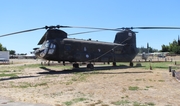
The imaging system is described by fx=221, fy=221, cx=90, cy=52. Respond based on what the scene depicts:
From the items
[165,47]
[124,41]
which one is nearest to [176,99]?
[124,41]

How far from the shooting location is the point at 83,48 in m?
24.6

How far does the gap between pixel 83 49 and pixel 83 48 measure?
4.4 inches

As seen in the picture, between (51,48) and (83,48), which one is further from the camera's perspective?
(83,48)

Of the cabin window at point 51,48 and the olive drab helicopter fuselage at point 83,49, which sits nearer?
the cabin window at point 51,48

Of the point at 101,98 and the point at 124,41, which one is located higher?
the point at 124,41

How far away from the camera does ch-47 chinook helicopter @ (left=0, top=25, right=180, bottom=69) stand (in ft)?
73.3

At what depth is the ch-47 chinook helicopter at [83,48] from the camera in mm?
22328

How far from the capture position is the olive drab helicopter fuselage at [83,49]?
2238cm

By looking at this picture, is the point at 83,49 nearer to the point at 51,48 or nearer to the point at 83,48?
the point at 83,48

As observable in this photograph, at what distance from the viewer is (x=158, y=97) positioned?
8375 mm

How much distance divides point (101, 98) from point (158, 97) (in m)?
2.16

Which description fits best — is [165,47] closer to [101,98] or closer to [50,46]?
[50,46]

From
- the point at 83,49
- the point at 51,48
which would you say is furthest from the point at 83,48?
the point at 51,48

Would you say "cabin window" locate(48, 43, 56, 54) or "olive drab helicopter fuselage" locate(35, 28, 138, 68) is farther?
"olive drab helicopter fuselage" locate(35, 28, 138, 68)
